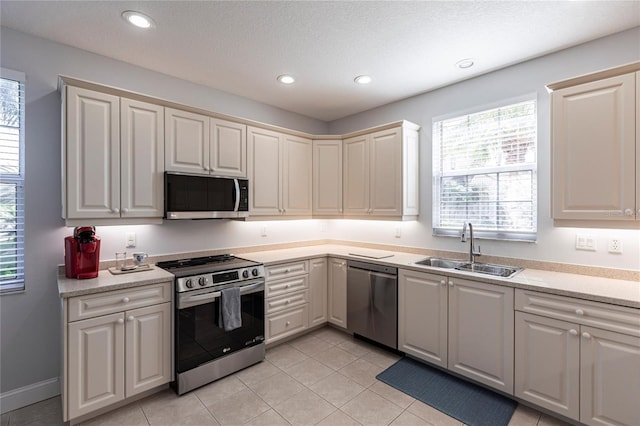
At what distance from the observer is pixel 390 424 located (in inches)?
81.7

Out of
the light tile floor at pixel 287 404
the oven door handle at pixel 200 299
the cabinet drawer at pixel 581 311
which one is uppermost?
the cabinet drawer at pixel 581 311

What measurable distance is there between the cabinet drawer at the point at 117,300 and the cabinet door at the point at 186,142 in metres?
1.07

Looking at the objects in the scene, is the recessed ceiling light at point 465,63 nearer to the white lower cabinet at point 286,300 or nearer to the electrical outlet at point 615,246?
the electrical outlet at point 615,246

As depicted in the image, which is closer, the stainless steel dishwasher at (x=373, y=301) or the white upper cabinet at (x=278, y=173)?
the stainless steel dishwasher at (x=373, y=301)

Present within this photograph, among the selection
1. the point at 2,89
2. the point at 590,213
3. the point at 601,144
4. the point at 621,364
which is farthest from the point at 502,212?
the point at 2,89

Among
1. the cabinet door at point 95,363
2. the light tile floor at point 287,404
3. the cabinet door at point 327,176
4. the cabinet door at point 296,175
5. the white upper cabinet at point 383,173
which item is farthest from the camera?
the cabinet door at point 327,176

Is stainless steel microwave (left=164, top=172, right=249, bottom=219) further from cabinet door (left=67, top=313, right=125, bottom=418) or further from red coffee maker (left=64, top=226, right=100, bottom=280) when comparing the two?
cabinet door (left=67, top=313, right=125, bottom=418)

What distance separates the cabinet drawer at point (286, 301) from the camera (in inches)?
121

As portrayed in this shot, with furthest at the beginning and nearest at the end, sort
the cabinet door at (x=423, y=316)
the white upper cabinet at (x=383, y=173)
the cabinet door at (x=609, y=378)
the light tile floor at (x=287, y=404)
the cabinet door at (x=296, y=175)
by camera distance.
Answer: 1. the cabinet door at (x=296, y=175)
2. the white upper cabinet at (x=383, y=173)
3. the cabinet door at (x=423, y=316)
4. the light tile floor at (x=287, y=404)
5. the cabinet door at (x=609, y=378)

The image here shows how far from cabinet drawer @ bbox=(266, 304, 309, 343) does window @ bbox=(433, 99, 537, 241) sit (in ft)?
5.79

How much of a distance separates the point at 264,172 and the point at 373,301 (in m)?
1.86

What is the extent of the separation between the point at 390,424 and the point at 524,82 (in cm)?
304

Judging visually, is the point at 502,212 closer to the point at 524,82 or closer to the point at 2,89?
the point at 524,82

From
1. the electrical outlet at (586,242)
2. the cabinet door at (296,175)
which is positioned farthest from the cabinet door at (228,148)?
the electrical outlet at (586,242)
